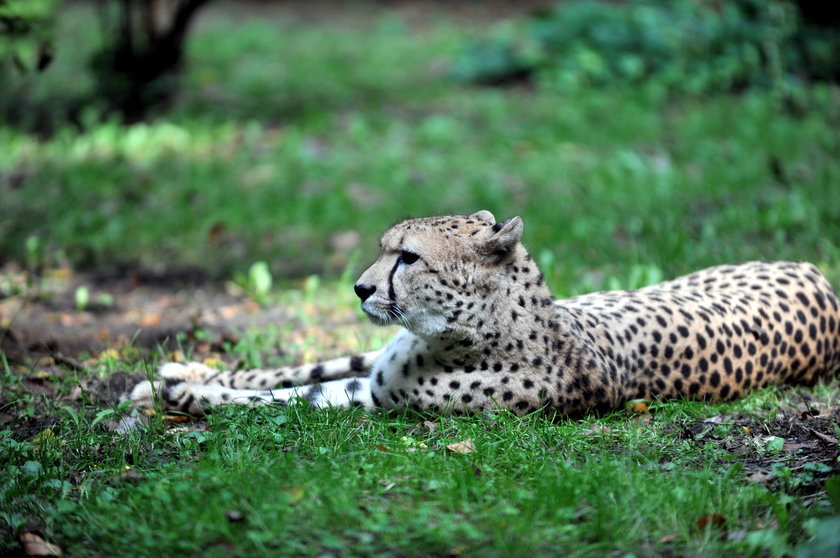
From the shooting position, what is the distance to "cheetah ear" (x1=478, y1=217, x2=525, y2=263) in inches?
158

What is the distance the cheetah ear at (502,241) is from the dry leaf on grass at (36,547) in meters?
A: 1.97

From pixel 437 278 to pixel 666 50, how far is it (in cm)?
761

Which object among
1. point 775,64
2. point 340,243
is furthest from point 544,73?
point 340,243

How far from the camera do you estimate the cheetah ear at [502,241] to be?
402 centimetres

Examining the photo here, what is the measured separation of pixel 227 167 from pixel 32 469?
4.99 meters

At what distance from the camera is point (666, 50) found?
423 inches

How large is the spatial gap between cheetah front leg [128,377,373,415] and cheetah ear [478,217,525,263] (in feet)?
2.76

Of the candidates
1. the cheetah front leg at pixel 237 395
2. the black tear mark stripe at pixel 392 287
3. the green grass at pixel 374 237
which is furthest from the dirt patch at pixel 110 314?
the black tear mark stripe at pixel 392 287

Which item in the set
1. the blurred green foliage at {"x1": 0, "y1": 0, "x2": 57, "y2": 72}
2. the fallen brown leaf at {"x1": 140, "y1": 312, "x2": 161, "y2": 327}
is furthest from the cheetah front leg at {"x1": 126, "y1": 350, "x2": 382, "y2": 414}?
the blurred green foliage at {"x1": 0, "y1": 0, "x2": 57, "y2": 72}

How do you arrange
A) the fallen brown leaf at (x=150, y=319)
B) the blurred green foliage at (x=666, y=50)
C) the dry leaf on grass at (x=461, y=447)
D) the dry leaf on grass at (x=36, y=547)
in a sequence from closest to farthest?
the dry leaf on grass at (x=36, y=547)
the dry leaf on grass at (x=461, y=447)
the fallen brown leaf at (x=150, y=319)
the blurred green foliage at (x=666, y=50)

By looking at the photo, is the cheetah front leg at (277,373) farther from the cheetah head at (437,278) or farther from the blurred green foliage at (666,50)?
the blurred green foliage at (666,50)

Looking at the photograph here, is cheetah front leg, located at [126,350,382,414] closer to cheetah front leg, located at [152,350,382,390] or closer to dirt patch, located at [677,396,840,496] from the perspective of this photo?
cheetah front leg, located at [152,350,382,390]

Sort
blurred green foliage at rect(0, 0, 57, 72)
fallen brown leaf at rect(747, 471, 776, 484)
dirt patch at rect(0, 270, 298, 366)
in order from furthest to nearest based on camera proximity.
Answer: dirt patch at rect(0, 270, 298, 366)
blurred green foliage at rect(0, 0, 57, 72)
fallen brown leaf at rect(747, 471, 776, 484)

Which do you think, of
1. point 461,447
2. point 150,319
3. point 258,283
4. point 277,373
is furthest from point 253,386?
point 258,283
